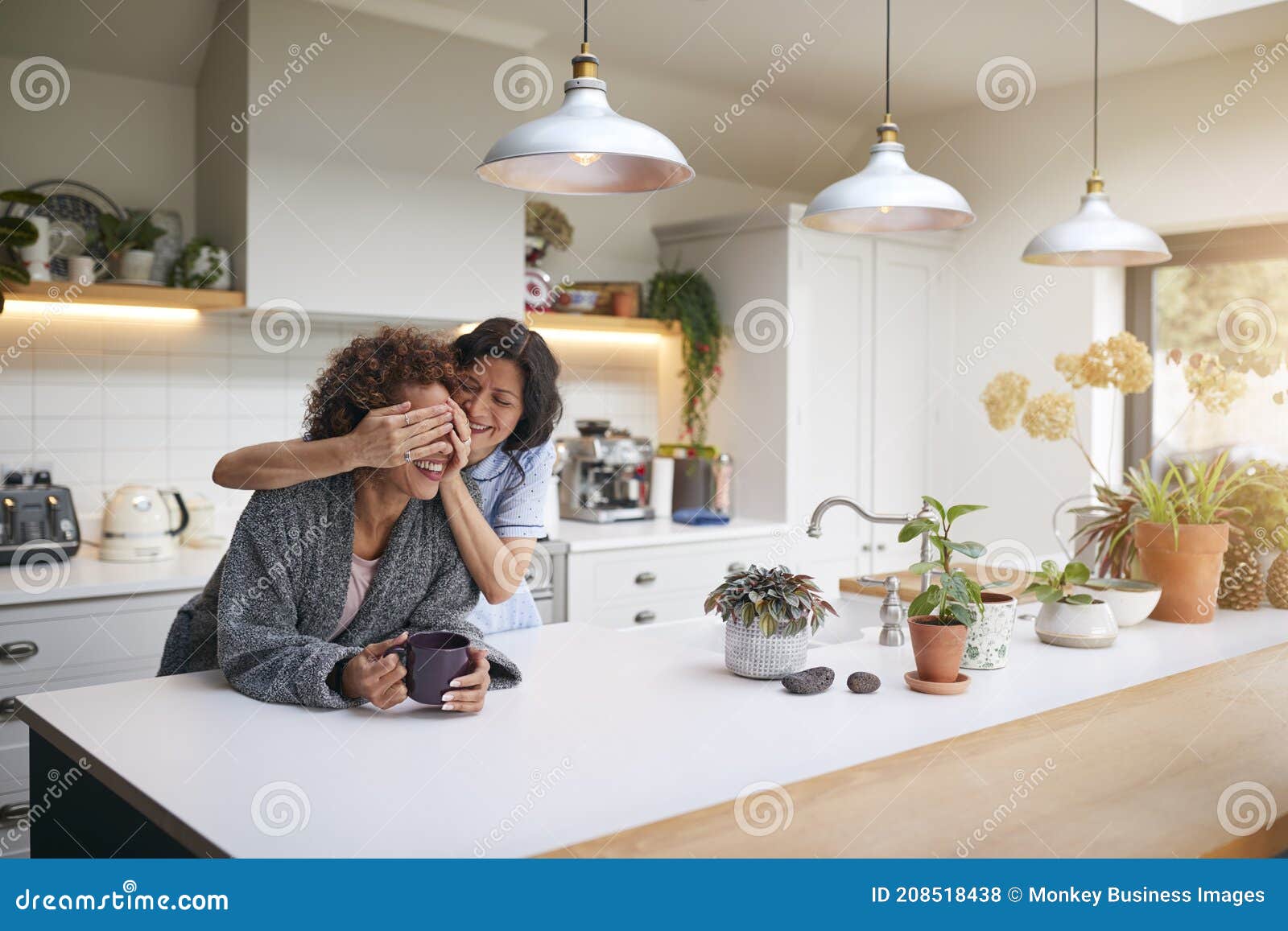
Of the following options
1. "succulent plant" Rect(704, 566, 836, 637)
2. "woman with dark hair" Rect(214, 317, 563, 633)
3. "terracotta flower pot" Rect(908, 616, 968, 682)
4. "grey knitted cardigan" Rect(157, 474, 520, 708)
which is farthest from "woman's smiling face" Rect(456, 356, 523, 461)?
"terracotta flower pot" Rect(908, 616, 968, 682)

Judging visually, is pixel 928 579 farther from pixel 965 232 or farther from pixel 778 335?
A: pixel 965 232

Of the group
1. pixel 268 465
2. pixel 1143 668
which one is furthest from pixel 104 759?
pixel 1143 668

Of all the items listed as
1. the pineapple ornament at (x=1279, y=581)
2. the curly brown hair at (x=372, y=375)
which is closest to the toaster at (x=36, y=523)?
the curly brown hair at (x=372, y=375)

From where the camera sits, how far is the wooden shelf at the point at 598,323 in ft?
12.8

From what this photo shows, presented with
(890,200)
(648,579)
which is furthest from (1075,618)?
(648,579)

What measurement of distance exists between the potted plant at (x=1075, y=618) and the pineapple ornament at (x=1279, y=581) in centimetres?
61

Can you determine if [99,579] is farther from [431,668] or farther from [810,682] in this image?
[810,682]

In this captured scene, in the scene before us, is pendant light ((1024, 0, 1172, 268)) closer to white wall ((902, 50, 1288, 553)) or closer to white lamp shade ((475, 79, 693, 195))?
white lamp shade ((475, 79, 693, 195))

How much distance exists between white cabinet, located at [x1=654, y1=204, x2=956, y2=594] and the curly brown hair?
2.54 meters

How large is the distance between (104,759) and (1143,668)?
163cm

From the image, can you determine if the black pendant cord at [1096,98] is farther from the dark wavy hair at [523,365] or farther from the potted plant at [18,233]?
the potted plant at [18,233]

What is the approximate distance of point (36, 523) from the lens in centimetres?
286

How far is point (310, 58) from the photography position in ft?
10.3

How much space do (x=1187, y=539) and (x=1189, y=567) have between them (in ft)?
0.19
